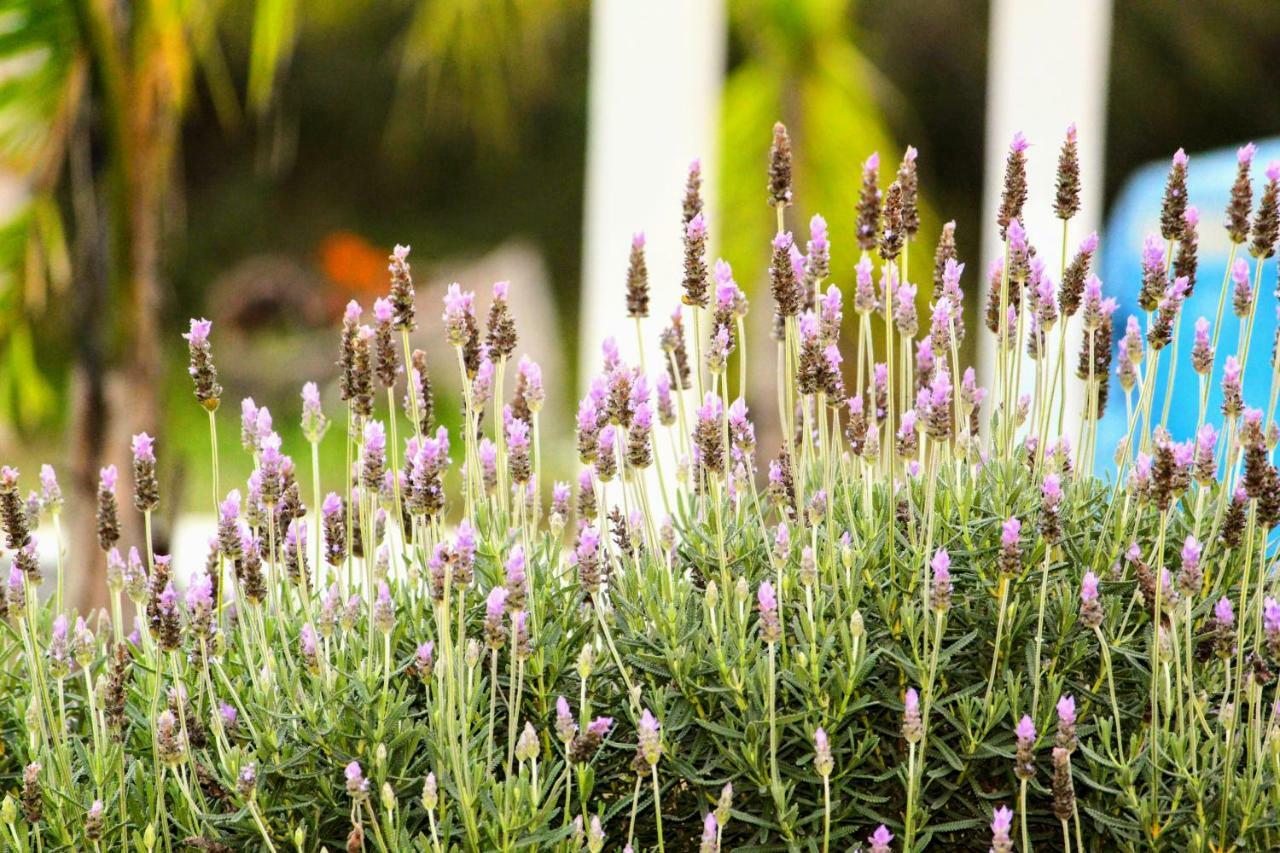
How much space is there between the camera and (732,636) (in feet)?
4.70

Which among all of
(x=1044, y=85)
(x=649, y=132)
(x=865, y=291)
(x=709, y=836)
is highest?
(x=1044, y=85)

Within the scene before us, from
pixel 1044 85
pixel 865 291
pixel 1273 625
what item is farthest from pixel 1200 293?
pixel 1273 625

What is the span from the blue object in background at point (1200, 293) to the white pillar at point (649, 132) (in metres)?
1.78

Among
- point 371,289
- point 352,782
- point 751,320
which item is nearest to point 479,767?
point 352,782

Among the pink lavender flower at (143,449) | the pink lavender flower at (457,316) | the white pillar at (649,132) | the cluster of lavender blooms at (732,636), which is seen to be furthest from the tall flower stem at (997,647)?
the white pillar at (649,132)

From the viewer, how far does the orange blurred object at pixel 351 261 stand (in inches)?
349

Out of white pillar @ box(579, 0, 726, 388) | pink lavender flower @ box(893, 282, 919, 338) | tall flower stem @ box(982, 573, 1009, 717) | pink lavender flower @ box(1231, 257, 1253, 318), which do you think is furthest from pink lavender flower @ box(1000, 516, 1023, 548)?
white pillar @ box(579, 0, 726, 388)

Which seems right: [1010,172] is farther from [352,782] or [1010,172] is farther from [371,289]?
[371,289]

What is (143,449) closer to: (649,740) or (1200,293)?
(649,740)

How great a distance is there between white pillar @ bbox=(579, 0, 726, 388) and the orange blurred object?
129 inches

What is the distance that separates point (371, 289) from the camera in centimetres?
881

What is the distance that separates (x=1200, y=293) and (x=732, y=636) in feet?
9.77

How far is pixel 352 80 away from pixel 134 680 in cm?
800

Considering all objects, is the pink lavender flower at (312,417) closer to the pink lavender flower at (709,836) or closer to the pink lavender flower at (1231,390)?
the pink lavender flower at (709,836)
